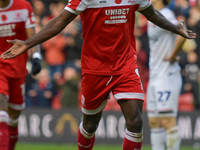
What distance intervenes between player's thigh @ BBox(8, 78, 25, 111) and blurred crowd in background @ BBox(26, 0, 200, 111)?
468cm

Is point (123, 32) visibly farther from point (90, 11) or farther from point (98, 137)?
point (98, 137)

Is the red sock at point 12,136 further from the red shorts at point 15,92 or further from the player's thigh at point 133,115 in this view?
the player's thigh at point 133,115

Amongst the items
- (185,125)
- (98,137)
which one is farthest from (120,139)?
(185,125)

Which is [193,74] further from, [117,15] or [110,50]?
[117,15]

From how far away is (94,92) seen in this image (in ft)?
18.9

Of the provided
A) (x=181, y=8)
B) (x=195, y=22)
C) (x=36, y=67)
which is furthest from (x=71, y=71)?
(x=36, y=67)

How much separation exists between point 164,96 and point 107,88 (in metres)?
2.05

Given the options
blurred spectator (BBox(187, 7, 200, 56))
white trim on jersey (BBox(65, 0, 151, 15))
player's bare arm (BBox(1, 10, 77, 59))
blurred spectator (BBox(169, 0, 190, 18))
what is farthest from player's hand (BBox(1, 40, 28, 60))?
blurred spectator (BBox(169, 0, 190, 18))

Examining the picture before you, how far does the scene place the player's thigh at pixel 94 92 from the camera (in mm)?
5691

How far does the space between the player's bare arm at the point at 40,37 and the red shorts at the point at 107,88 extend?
0.82 meters

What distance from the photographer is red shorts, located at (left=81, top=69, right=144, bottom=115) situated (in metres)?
5.56

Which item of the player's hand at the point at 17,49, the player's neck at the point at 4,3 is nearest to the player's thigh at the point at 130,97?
the player's hand at the point at 17,49

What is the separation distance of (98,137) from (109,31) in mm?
5918

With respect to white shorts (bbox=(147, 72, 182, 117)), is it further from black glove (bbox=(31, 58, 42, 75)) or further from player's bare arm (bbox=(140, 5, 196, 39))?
black glove (bbox=(31, 58, 42, 75))
